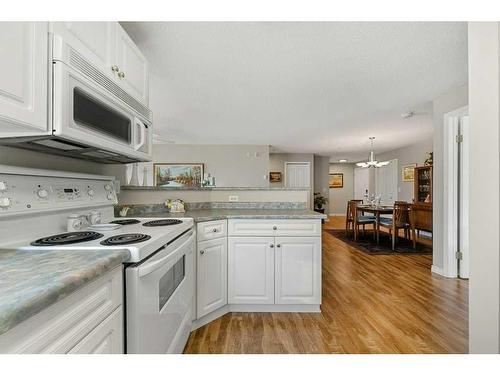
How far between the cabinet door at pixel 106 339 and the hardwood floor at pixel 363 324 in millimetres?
918

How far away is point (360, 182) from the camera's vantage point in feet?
32.0

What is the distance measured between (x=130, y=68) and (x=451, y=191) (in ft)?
11.6

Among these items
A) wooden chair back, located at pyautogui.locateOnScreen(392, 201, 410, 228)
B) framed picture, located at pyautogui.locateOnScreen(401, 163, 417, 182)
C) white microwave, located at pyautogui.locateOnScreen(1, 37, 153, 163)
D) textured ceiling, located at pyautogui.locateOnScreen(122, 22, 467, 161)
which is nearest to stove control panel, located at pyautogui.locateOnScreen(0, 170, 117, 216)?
white microwave, located at pyautogui.locateOnScreen(1, 37, 153, 163)

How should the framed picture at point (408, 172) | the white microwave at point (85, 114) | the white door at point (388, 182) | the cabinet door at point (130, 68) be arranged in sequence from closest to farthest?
the white microwave at point (85, 114) < the cabinet door at point (130, 68) < the framed picture at point (408, 172) < the white door at point (388, 182)

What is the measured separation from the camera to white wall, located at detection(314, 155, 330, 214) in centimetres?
829

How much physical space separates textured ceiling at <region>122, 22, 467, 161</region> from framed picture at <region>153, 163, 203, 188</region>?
6.42 ft

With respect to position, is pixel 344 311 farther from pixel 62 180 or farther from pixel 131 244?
pixel 62 180

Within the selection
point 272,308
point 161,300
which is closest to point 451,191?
point 272,308

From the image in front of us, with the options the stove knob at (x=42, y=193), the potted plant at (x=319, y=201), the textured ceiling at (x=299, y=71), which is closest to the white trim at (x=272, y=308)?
the stove knob at (x=42, y=193)

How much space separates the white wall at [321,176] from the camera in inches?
326

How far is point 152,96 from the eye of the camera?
2.88 m

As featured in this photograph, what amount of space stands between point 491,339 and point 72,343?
1.16 meters

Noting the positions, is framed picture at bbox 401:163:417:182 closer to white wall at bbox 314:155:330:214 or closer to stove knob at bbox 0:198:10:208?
white wall at bbox 314:155:330:214

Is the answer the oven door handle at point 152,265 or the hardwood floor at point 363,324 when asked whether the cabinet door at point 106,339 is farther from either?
the hardwood floor at point 363,324
